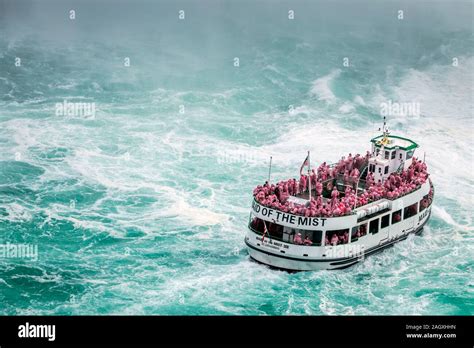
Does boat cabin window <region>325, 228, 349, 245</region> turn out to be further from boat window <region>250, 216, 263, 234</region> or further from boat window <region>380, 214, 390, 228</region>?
boat window <region>250, 216, 263, 234</region>

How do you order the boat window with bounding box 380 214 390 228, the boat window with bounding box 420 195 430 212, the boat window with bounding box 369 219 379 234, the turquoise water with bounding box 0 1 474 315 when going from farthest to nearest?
the boat window with bounding box 420 195 430 212 < the boat window with bounding box 380 214 390 228 < the boat window with bounding box 369 219 379 234 < the turquoise water with bounding box 0 1 474 315

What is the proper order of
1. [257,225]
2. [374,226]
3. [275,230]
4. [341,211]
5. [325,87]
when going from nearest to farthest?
[341,211] → [275,230] → [257,225] → [374,226] → [325,87]

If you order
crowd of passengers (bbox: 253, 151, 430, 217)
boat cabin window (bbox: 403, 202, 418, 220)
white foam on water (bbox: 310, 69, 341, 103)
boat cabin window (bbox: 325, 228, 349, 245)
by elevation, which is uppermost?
white foam on water (bbox: 310, 69, 341, 103)

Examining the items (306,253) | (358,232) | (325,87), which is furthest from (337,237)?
(325,87)

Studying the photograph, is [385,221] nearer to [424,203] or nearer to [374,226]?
[374,226]

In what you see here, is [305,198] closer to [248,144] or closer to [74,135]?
[248,144]

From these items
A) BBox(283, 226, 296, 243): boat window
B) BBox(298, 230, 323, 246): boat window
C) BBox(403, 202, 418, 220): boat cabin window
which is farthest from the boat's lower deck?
BBox(403, 202, 418, 220): boat cabin window
